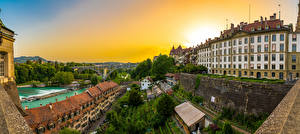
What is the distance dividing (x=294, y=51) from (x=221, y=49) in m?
11.1

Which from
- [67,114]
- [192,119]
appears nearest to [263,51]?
[192,119]

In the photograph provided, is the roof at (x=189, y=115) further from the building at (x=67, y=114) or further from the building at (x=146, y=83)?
the building at (x=146, y=83)

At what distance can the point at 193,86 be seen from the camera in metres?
21.0

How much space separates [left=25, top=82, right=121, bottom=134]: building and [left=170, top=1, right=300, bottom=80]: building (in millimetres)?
27376

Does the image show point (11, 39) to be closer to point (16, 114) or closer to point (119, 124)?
point (16, 114)

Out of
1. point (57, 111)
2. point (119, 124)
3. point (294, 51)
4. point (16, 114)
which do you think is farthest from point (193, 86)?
point (16, 114)

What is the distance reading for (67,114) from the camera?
1550 centimetres

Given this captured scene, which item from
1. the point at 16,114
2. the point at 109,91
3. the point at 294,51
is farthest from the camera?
the point at 109,91

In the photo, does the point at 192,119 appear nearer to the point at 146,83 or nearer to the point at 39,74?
the point at 146,83

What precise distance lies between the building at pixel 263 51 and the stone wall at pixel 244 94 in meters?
11.6

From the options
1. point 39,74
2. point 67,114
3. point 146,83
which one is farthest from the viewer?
point 39,74

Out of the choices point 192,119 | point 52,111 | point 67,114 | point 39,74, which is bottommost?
point 67,114

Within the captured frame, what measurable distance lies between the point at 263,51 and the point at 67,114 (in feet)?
100

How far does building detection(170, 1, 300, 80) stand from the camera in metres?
19.3
